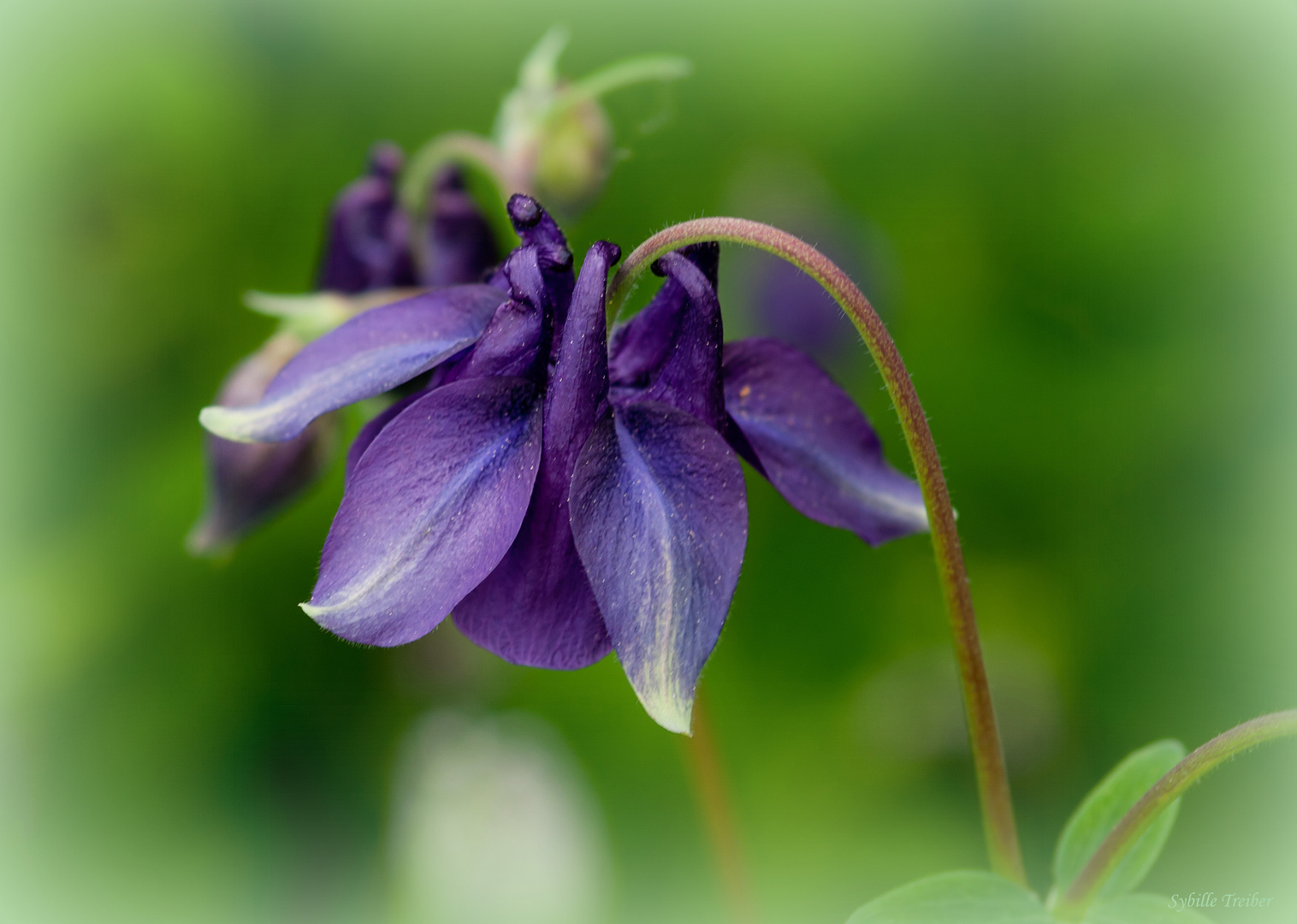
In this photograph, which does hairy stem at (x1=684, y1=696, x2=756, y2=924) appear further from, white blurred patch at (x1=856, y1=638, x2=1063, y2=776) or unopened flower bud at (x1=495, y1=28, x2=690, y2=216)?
white blurred patch at (x1=856, y1=638, x2=1063, y2=776)

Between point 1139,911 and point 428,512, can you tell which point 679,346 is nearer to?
point 428,512

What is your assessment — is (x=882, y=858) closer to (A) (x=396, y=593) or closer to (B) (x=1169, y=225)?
(B) (x=1169, y=225)

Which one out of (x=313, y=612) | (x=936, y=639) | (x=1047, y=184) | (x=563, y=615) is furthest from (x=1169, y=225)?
(x=313, y=612)

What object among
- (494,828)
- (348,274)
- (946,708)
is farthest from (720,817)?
(946,708)

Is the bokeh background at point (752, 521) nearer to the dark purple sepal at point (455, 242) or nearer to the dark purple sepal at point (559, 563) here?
the dark purple sepal at point (455, 242)

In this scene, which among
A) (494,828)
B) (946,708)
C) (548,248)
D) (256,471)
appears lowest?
(494,828)

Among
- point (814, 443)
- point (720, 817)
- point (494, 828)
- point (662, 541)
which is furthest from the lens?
point (494, 828)
